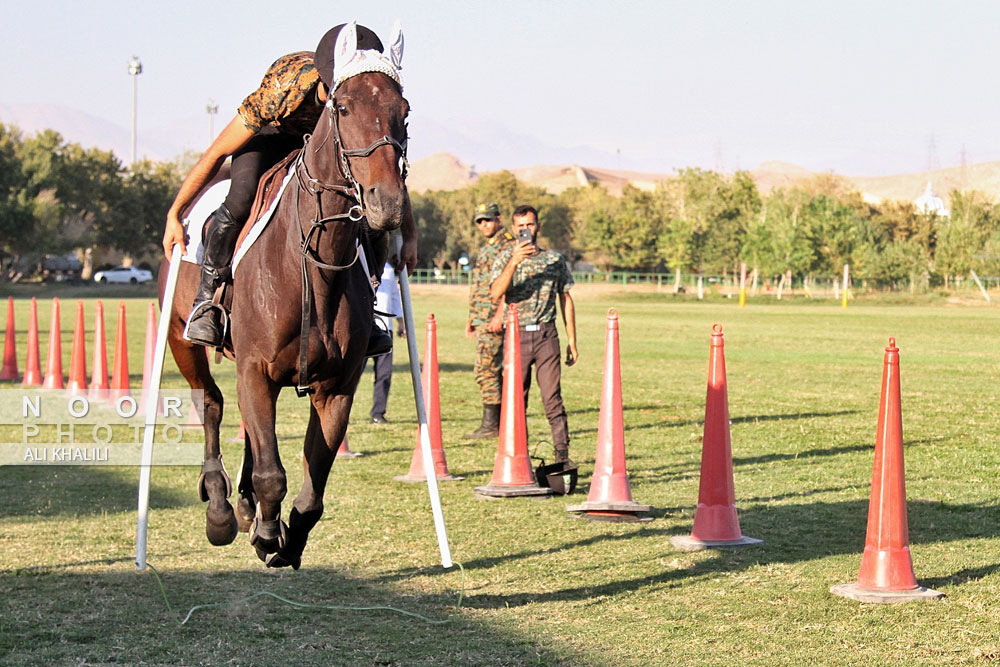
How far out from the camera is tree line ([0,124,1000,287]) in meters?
83.9

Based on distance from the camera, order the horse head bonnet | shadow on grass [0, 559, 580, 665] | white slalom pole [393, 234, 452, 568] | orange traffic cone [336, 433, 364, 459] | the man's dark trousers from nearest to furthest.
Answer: the horse head bonnet < shadow on grass [0, 559, 580, 665] < white slalom pole [393, 234, 452, 568] < the man's dark trousers < orange traffic cone [336, 433, 364, 459]

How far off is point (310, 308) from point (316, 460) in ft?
3.01

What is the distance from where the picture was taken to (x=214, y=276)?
6500 millimetres

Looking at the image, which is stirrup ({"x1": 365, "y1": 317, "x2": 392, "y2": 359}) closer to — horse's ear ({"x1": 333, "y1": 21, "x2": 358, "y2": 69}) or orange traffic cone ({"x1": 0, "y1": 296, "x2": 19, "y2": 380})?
horse's ear ({"x1": 333, "y1": 21, "x2": 358, "y2": 69})

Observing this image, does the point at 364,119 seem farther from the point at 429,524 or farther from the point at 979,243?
the point at 979,243

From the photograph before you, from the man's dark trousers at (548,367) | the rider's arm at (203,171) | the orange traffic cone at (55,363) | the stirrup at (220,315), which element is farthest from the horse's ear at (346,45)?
the orange traffic cone at (55,363)

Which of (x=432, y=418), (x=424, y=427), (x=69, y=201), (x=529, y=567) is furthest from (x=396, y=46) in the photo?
(x=69, y=201)

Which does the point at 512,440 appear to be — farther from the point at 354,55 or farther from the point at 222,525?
the point at 354,55

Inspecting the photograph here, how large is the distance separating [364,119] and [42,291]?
77.5 meters

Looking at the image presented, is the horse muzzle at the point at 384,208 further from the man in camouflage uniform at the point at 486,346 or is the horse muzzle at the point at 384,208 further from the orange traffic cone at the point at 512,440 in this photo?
the man in camouflage uniform at the point at 486,346

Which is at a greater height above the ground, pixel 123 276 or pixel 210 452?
pixel 123 276

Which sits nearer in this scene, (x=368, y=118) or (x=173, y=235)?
(x=368, y=118)

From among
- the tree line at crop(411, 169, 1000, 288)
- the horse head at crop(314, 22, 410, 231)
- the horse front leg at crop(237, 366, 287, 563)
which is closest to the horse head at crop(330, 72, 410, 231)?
the horse head at crop(314, 22, 410, 231)

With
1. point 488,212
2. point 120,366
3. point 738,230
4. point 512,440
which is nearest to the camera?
point 512,440
